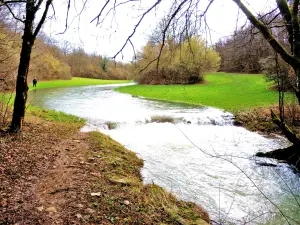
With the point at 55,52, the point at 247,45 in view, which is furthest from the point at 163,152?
the point at 55,52

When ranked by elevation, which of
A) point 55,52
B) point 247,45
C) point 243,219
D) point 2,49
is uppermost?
point 55,52

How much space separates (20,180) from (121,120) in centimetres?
866

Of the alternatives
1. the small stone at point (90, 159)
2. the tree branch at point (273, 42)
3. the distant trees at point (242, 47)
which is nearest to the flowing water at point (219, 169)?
the tree branch at point (273, 42)

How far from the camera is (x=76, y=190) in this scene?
414 centimetres

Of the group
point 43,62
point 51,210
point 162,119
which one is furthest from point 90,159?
point 43,62

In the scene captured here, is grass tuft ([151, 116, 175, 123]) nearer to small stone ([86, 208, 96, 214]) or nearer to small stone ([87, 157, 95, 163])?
small stone ([87, 157, 95, 163])

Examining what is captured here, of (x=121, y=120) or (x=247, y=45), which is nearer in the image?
(x=247, y=45)

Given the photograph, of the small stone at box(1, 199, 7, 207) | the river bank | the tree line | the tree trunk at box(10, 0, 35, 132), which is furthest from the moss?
the tree trunk at box(10, 0, 35, 132)

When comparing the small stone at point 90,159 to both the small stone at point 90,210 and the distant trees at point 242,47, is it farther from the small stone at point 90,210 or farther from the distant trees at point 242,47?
the distant trees at point 242,47

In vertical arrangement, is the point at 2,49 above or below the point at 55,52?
below

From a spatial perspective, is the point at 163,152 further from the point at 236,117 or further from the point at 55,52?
the point at 55,52

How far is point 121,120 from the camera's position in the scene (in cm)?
1288

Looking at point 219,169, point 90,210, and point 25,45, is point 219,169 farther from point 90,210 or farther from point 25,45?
point 25,45

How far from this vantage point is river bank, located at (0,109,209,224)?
338cm
